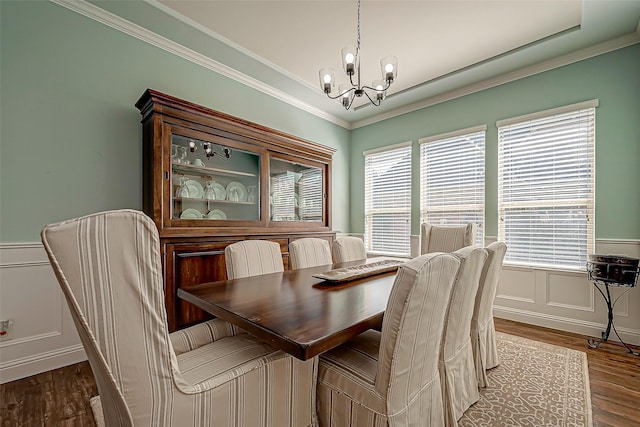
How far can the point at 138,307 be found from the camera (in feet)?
2.53

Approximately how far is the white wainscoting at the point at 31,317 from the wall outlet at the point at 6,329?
2 centimetres

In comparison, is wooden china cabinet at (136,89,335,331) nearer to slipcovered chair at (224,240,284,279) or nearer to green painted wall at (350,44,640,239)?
slipcovered chair at (224,240,284,279)

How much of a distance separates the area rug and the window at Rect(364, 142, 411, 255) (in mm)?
2070

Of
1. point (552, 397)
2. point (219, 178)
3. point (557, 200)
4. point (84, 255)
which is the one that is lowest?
point (552, 397)

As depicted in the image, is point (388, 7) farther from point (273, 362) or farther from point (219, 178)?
point (273, 362)

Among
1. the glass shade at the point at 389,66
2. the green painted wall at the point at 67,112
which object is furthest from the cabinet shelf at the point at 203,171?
the glass shade at the point at 389,66

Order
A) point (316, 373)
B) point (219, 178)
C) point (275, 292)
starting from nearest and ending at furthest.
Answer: point (316, 373), point (275, 292), point (219, 178)

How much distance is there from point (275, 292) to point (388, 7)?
2.40 m

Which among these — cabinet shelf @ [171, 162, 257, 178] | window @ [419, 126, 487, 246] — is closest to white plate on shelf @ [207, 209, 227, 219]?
cabinet shelf @ [171, 162, 257, 178]

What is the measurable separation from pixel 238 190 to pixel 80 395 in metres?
2.02

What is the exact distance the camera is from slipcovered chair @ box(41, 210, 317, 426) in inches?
27.6

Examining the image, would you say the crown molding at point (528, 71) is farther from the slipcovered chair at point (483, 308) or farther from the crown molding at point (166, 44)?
the slipcovered chair at point (483, 308)

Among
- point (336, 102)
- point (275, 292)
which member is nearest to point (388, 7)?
point (336, 102)

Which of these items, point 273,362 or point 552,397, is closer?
point 273,362
